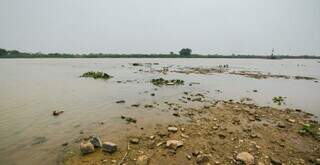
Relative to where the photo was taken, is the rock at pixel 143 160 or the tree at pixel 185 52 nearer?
the rock at pixel 143 160

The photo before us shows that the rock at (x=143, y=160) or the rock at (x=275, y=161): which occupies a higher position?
the rock at (x=143, y=160)

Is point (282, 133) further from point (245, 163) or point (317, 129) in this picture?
point (245, 163)

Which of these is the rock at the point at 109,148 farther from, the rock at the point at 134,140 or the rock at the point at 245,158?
the rock at the point at 245,158

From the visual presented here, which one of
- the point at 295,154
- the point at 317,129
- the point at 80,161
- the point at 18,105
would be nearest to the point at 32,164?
the point at 80,161

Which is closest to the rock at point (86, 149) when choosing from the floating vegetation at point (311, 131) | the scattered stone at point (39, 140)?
the scattered stone at point (39, 140)

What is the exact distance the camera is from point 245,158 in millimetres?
5719

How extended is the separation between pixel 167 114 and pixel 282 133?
5261 millimetres

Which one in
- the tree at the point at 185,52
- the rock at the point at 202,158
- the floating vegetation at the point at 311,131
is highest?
the tree at the point at 185,52

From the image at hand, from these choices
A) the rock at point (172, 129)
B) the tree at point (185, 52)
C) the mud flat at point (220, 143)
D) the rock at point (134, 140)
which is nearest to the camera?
the mud flat at point (220, 143)

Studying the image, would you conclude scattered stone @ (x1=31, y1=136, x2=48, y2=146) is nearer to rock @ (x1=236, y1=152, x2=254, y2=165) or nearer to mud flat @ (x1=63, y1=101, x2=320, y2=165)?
mud flat @ (x1=63, y1=101, x2=320, y2=165)

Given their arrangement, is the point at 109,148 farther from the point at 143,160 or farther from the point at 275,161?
the point at 275,161

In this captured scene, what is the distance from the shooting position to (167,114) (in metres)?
10.7

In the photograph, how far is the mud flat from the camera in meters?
5.83

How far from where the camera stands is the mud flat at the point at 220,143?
5.83 metres
